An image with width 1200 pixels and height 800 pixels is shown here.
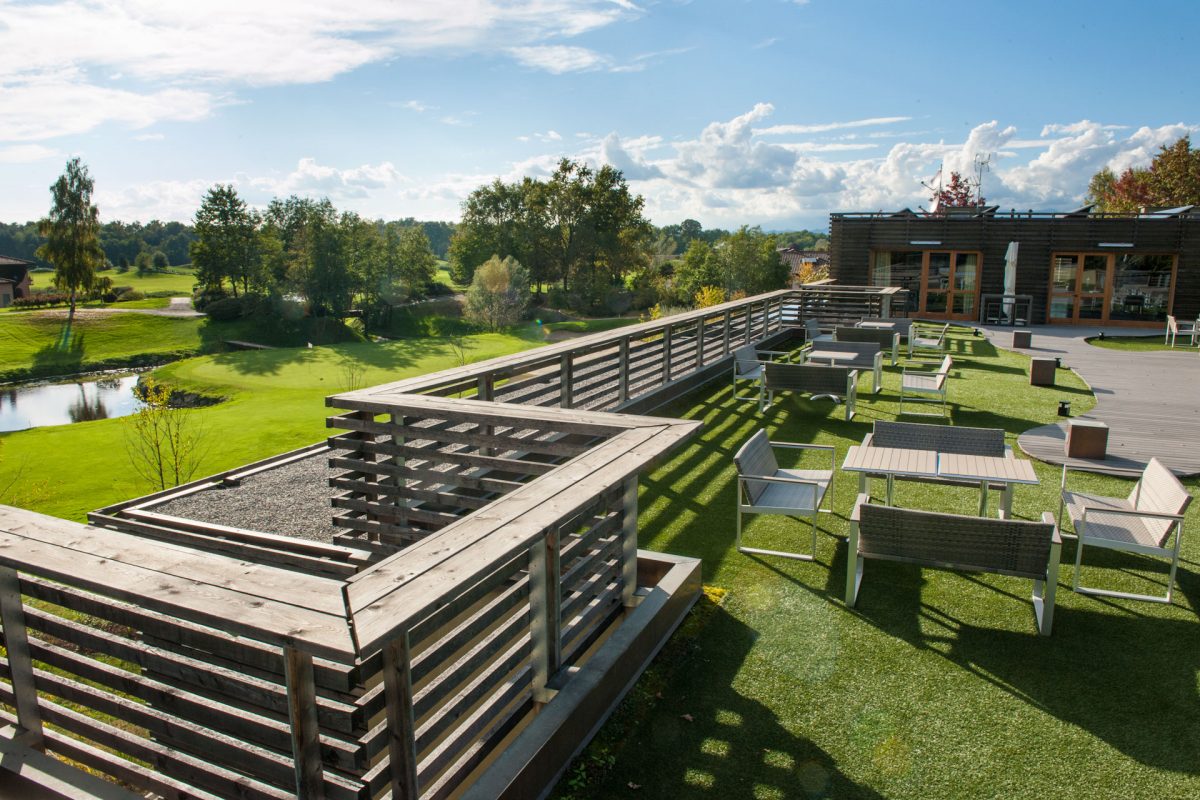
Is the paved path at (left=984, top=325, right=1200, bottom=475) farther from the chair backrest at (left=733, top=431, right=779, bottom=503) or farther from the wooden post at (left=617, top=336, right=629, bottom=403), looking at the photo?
the wooden post at (left=617, top=336, right=629, bottom=403)

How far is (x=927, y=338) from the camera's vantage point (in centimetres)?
1748

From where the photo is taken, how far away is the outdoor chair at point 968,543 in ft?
13.8

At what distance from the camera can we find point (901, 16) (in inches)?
713

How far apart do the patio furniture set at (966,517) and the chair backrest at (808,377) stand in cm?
272

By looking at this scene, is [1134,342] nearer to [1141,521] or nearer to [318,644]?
[1141,521]

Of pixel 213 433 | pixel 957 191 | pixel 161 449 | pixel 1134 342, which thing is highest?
pixel 957 191

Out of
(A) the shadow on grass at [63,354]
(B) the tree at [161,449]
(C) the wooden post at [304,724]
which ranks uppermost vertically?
(C) the wooden post at [304,724]

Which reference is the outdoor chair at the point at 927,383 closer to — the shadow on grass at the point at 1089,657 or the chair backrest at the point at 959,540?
the shadow on grass at the point at 1089,657

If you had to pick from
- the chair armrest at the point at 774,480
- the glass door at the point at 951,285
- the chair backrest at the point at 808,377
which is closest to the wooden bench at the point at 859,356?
the chair backrest at the point at 808,377

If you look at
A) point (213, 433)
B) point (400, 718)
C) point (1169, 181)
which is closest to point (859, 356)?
point (400, 718)

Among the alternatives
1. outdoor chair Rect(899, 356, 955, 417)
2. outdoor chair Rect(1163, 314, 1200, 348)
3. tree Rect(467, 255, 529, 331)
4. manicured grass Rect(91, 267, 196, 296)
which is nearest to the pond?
tree Rect(467, 255, 529, 331)

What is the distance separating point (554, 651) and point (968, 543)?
2.37m

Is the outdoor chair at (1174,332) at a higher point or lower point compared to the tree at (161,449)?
higher

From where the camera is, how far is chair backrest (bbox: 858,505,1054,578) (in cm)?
420
